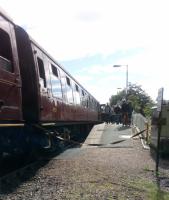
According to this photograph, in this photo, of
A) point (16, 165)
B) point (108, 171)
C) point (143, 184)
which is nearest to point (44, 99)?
point (16, 165)

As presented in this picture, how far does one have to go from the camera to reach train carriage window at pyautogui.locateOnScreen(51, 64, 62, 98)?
47.4ft

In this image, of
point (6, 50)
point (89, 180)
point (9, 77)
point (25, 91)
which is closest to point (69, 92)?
point (25, 91)

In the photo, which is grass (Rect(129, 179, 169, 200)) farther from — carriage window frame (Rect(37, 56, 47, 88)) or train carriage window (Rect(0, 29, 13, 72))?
carriage window frame (Rect(37, 56, 47, 88))

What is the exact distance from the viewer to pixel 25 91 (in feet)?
38.7

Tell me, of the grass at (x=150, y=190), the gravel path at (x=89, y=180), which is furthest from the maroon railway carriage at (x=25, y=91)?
the grass at (x=150, y=190)

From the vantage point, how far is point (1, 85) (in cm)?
937

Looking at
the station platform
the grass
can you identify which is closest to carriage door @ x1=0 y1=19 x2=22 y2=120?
the grass

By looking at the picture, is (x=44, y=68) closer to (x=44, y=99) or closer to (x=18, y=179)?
(x=44, y=99)

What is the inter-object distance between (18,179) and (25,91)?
8.71 ft

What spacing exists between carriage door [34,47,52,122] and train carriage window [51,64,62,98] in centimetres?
73

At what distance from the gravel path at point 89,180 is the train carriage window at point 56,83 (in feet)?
6.43

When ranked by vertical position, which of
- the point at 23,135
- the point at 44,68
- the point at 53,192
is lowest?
the point at 53,192

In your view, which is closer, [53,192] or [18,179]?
[53,192]

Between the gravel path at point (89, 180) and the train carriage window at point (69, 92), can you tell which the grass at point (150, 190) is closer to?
the gravel path at point (89, 180)
